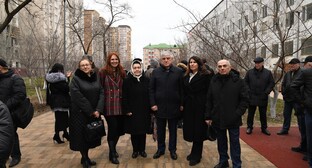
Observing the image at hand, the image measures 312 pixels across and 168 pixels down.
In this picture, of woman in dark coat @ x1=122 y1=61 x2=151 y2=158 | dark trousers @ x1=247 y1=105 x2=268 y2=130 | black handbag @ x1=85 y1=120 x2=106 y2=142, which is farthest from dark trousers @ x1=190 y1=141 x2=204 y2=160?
dark trousers @ x1=247 y1=105 x2=268 y2=130

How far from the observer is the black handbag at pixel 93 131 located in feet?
14.2

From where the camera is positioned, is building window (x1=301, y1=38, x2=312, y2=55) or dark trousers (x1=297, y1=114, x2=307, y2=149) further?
building window (x1=301, y1=38, x2=312, y2=55)

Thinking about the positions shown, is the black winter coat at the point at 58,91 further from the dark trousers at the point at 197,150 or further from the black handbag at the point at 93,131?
the dark trousers at the point at 197,150

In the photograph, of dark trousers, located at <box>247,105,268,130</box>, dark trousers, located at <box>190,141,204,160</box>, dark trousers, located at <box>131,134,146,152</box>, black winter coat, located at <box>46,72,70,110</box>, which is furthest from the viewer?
dark trousers, located at <box>247,105,268,130</box>

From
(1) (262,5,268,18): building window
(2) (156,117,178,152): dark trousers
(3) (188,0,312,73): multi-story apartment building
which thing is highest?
(1) (262,5,268,18): building window

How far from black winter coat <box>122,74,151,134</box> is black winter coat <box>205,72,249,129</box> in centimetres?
127

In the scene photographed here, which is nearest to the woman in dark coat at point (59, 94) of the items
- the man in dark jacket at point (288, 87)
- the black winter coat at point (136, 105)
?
the black winter coat at point (136, 105)

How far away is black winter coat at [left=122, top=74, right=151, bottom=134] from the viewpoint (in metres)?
4.79

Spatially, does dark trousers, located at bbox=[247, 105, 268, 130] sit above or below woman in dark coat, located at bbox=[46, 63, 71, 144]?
below

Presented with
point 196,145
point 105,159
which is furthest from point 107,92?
point 196,145

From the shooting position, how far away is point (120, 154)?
17.5 ft

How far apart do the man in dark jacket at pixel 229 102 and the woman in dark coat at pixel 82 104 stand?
186 centimetres

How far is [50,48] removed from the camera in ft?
45.0

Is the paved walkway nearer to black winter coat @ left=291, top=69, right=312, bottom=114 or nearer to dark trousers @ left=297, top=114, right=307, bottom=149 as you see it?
dark trousers @ left=297, top=114, right=307, bottom=149
